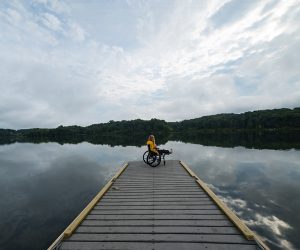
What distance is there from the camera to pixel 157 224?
207 inches

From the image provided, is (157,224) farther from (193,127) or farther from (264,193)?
(193,127)

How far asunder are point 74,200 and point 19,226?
10.1 ft

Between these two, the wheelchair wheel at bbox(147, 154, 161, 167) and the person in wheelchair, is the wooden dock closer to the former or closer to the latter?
the person in wheelchair

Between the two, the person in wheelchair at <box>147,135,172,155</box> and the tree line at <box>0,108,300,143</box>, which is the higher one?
the tree line at <box>0,108,300,143</box>

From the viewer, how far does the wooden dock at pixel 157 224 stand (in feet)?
14.6

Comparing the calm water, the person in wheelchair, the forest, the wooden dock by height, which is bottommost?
the calm water

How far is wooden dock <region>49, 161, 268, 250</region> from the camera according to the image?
444 centimetres

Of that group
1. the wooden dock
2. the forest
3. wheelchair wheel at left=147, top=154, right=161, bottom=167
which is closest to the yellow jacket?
wheelchair wheel at left=147, top=154, right=161, bottom=167

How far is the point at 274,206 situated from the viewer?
32.0 feet

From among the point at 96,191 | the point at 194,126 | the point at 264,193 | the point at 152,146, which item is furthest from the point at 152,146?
the point at 194,126

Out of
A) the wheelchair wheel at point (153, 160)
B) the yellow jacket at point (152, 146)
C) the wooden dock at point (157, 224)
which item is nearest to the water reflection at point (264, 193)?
the wooden dock at point (157, 224)

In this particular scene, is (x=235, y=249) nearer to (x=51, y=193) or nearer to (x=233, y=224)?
Answer: (x=233, y=224)

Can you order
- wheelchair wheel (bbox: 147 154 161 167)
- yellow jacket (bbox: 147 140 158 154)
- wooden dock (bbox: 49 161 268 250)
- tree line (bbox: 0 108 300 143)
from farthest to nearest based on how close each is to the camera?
1. tree line (bbox: 0 108 300 143)
2. wheelchair wheel (bbox: 147 154 161 167)
3. yellow jacket (bbox: 147 140 158 154)
4. wooden dock (bbox: 49 161 268 250)

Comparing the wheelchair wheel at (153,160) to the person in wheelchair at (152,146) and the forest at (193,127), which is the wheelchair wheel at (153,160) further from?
the forest at (193,127)
